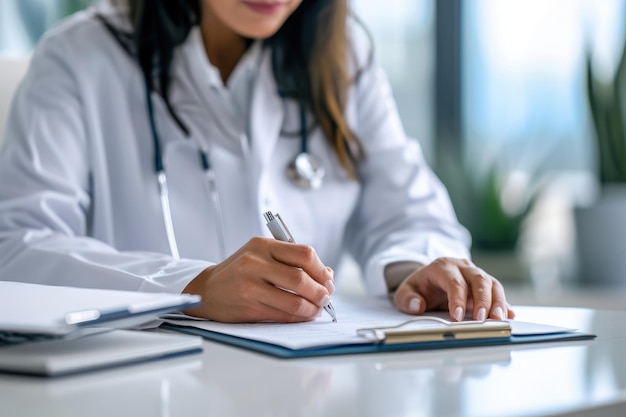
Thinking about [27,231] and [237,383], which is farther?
[27,231]

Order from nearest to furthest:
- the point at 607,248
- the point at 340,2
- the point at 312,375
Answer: the point at 312,375
the point at 340,2
the point at 607,248

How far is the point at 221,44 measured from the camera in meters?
1.77

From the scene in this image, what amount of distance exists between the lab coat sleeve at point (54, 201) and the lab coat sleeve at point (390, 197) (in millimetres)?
441

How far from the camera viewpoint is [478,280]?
106 cm

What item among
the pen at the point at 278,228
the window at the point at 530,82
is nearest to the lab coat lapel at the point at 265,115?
the pen at the point at 278,228

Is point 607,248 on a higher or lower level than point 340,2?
lower

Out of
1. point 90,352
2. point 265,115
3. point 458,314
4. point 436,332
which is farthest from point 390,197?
point 90,352

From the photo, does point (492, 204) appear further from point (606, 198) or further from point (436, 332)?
point (436, 332)

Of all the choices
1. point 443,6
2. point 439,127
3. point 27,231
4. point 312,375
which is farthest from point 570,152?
point 312,375

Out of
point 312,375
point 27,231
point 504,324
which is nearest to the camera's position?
point 312,375

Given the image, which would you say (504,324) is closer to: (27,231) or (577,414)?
(577,414)

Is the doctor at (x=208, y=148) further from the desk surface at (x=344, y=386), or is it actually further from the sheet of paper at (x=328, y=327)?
the desk surface at (x=344, y=386)

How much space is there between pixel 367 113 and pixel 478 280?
2.63 ft

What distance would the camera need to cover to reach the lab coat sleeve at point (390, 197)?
1.54m
